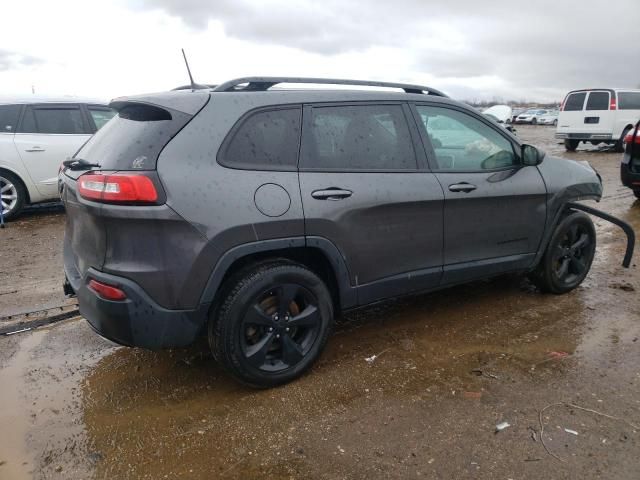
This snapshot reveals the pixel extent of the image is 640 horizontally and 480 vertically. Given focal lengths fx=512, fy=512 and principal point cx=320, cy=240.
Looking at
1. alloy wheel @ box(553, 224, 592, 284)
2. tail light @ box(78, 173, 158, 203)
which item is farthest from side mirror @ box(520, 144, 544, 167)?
tail light @ box(78, 173, 158, 203)

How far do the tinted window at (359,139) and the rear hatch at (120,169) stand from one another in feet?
2.29

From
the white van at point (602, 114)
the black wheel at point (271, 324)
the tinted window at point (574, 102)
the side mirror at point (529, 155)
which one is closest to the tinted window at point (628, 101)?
the white van at point (602, 114)

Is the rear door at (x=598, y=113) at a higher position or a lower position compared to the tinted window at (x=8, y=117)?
lower

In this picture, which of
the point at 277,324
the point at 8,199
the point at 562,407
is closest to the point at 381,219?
the point at 277,324

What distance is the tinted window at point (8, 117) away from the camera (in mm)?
7129

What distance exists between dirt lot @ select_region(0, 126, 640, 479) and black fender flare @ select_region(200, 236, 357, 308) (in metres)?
0.52

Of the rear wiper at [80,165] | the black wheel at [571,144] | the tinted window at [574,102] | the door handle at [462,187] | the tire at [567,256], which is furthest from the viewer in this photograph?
the black wheel at [571,144]

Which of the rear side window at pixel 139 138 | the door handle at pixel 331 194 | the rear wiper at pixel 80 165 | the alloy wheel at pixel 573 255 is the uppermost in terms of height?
the rear side window at pixel 139 138

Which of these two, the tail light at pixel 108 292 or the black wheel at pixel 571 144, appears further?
the black wheel at pixel 571 144

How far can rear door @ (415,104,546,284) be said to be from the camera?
355 centimetres

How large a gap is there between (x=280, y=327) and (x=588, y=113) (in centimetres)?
1703

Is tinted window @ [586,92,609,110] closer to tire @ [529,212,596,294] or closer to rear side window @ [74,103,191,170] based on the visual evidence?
tire @ [529,212,596,294]

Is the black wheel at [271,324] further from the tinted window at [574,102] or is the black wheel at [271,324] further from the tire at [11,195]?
the tinted window at [574,102]

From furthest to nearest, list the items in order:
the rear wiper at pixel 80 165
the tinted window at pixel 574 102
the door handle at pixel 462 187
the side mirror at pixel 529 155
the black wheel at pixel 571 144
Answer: the black wheel at pixel 571 144 < the tinted window at pixel 574 102 < the side mirror at pixel 529 155 < the door handle at pixel 462 187 < the rear wiper at pixel 80 165
